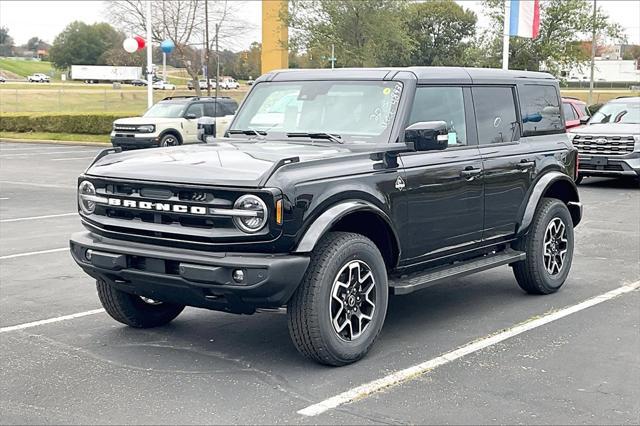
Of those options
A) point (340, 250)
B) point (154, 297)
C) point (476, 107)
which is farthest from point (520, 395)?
point (476, 107)

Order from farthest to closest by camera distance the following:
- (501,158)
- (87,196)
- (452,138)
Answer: (501,158), (452,138), (87,196)

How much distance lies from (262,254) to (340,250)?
507 mm

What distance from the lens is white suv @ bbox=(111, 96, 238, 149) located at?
24312 millimetres

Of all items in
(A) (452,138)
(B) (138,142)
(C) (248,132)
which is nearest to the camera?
(A) (452,138)

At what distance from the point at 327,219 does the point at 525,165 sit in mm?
2641

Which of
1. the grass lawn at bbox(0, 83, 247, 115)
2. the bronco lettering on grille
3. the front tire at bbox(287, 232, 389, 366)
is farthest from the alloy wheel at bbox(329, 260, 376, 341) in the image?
the grass lawn at bbox(0, 83, 247, 115)

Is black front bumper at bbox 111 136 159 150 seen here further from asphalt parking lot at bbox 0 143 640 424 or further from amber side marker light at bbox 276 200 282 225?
amber side marker light at bbox 276 200 282 225

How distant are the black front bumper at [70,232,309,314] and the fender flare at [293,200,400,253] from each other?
9 cm

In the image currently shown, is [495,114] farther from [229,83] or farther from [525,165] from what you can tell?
[229,83]

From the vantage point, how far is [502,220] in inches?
280

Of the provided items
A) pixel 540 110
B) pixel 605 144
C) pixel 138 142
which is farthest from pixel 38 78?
pixel 540 110

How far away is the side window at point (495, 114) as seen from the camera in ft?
23.2

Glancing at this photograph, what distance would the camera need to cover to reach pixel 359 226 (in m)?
5.89

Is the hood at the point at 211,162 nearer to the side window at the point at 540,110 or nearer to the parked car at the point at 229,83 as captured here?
the side window at the point at 540,110
